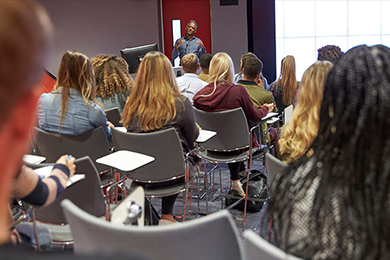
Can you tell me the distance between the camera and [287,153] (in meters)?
2.31

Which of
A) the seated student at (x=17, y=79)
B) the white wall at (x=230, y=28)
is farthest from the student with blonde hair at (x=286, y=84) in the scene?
the white wall at (x=230, y=28)

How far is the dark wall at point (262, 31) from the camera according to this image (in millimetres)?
9078

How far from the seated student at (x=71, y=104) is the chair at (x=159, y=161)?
0.28 m

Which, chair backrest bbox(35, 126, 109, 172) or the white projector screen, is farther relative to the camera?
the white projector screen

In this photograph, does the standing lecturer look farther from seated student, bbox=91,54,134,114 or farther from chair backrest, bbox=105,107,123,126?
chair backrest, bbox=105,107,123,126

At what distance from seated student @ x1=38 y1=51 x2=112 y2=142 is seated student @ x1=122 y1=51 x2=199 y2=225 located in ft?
0.83

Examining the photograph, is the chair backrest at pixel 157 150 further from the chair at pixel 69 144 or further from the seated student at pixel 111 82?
the seated student at pixel 111 82

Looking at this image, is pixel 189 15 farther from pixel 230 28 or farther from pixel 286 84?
pixel 286 84

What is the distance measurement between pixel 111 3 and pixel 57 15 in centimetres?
123

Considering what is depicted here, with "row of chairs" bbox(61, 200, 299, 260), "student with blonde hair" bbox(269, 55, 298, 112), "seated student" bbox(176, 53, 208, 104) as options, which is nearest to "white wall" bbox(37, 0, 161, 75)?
"seated student" bbox(176, 53, 208, 104)

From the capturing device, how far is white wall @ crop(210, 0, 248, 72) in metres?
9.10

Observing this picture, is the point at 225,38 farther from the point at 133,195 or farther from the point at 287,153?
the point at 133,195

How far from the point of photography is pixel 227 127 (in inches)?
135

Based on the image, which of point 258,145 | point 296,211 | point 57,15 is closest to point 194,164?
point 258,145
